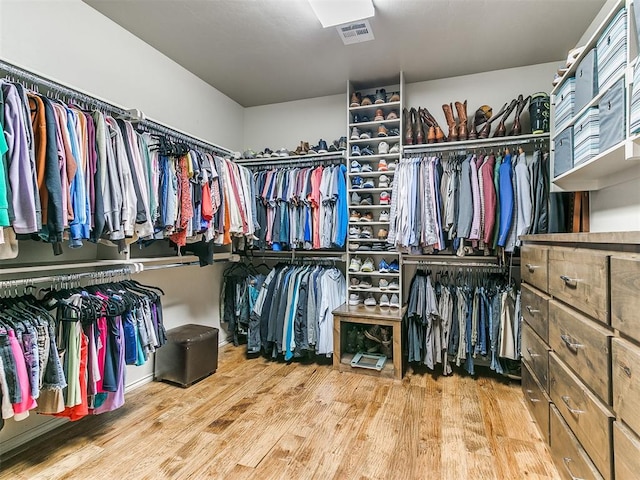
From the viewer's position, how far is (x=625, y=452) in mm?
979

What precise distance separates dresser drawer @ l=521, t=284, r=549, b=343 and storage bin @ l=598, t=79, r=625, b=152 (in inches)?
30.0

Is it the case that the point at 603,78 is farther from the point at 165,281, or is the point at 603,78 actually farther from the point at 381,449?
the point at 165,281

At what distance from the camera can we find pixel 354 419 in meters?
2.09

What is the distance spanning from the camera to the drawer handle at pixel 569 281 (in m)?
1.34

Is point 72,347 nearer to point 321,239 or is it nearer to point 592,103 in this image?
point 321,239

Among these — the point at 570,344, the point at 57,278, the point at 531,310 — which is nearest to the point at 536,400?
the point at 531,310

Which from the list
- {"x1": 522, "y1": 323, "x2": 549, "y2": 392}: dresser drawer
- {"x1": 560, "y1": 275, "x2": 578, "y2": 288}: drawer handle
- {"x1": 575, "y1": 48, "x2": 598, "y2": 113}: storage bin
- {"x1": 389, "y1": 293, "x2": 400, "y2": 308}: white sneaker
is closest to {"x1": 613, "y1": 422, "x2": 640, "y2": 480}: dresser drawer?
{"x1": 560, "y1": 275, "x2": 578, "y2": 288}: drawer handle

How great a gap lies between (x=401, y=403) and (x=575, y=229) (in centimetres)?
160

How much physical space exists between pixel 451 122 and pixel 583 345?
213 centimetres

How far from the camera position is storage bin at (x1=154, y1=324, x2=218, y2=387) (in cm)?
250

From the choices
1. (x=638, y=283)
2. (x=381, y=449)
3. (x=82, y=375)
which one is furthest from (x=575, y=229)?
(x=82, y=375)

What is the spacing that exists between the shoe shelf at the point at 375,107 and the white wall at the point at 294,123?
308 millimetres

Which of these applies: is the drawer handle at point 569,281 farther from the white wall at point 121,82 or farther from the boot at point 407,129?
→ the white wall at point 121,82

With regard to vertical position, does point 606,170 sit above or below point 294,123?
below
